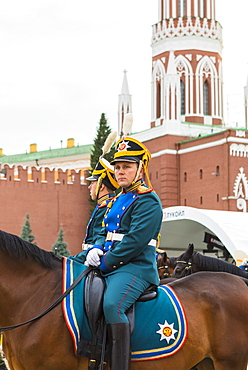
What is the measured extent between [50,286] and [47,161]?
77.0 m

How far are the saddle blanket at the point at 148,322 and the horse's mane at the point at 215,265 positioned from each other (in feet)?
9.03

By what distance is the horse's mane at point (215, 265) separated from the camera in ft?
26.6

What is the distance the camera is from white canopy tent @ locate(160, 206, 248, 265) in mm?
23241

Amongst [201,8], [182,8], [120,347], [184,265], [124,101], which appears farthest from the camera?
[124,101]

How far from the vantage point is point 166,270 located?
1088 centimetres

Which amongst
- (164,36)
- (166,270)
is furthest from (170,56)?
(166,270)

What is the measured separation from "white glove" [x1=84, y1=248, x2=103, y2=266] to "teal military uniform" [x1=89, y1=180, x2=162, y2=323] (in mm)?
41

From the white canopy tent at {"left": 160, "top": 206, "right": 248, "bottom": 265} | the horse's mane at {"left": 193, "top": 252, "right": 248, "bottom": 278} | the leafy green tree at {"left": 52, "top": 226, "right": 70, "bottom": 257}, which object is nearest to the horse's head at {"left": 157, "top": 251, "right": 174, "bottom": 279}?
the horse's mane at {"left": 193, "top": 252, "right": 248, "bottom": 278}

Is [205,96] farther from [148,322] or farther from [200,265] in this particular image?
[148,322]

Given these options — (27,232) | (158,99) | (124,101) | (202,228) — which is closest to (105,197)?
(202,228)

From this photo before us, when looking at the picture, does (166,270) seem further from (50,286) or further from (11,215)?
(11,215)

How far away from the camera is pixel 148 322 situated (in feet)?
17.3

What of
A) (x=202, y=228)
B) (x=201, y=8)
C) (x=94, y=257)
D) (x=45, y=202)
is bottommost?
(x=94, y=257)

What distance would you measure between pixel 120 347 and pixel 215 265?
3.43 meters
